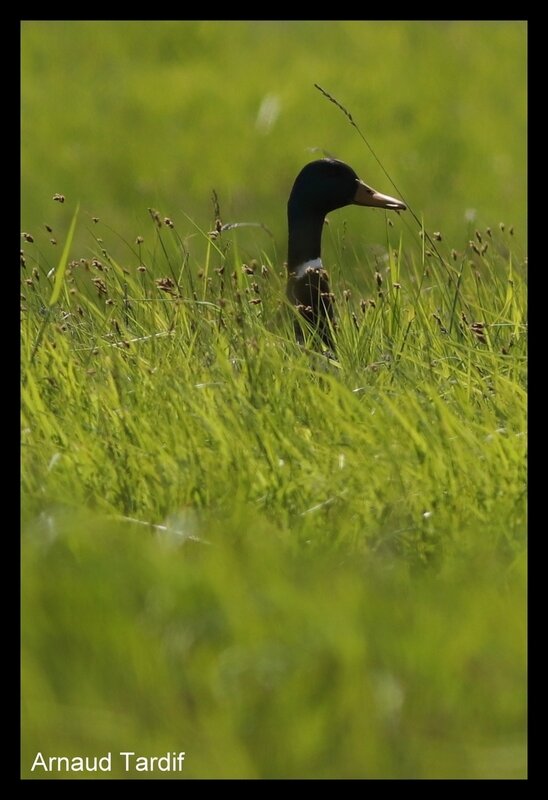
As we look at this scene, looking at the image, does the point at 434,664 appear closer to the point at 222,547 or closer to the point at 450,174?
the point at 222,547

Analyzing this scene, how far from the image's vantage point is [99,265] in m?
5.11

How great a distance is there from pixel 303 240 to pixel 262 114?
6.74 m

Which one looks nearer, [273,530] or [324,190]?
[273,530]

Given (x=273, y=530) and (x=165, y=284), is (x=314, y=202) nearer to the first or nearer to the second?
(x=165, y=284)

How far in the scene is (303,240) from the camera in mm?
5566

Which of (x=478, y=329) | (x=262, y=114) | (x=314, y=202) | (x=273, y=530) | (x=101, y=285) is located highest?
(x=262, y=114)

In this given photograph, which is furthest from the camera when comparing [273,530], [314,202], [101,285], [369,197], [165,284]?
[369,197]

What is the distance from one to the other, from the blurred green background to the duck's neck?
4815 mm

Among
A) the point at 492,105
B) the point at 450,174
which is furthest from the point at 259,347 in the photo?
the point at 492,105

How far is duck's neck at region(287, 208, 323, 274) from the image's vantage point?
18.2 ft

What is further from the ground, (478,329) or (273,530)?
(478,329)

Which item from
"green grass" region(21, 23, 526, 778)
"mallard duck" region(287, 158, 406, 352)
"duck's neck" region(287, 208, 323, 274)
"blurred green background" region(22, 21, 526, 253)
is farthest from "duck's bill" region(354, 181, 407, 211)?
"blurred green background" region(22, 21, 526, 253)

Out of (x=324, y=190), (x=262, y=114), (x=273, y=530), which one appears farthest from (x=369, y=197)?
(x=262, y=114)

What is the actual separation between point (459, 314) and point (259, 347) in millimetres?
1140
